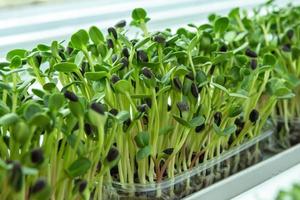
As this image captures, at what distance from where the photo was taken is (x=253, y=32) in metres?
1.16

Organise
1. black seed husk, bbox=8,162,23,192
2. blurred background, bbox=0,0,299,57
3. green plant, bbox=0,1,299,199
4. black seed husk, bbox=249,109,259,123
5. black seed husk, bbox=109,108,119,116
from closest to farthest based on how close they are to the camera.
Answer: black seed husk, bbox=8,162,23,192
green plant, bbox=0,1,299,199
black seed husk, bbox=109,108,119,116
black seed husk, bbox=249,109,259,123
blurred background, bbox=0,0,299,57

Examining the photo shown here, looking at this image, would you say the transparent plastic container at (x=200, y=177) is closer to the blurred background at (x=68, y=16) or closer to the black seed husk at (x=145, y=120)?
the black seed husk at (x=145, y=120)

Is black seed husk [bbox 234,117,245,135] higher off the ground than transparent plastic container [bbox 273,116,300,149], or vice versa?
black seed husk [bbox 234,117,245,135]

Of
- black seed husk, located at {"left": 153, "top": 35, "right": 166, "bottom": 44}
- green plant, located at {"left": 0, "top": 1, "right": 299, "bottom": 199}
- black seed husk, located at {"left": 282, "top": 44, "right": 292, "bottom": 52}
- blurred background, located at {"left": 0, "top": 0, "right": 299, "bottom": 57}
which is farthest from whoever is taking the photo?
blurred background, located at {"left": 0, "top": 0, "right": 299, "bottom": 57}

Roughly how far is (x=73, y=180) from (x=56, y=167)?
0.03 metres

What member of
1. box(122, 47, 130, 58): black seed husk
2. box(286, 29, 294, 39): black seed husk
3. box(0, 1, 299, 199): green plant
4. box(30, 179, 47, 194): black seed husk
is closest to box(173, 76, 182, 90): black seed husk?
box(0, 1, 299, 199): green plant

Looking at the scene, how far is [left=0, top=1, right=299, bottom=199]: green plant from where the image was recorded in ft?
2.05

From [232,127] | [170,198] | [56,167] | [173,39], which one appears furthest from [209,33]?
[56,167]

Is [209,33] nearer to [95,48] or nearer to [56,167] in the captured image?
[95,48]

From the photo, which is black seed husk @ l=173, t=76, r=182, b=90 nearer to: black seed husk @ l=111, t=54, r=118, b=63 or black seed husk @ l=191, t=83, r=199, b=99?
black seed husk @ l=191, t=83, r=199, b=99

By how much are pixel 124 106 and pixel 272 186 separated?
0.35 meters

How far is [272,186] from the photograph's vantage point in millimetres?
946

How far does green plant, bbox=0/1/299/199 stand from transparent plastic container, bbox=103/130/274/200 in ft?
0.05

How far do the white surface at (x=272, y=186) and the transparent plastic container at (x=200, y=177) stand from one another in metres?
0.06
